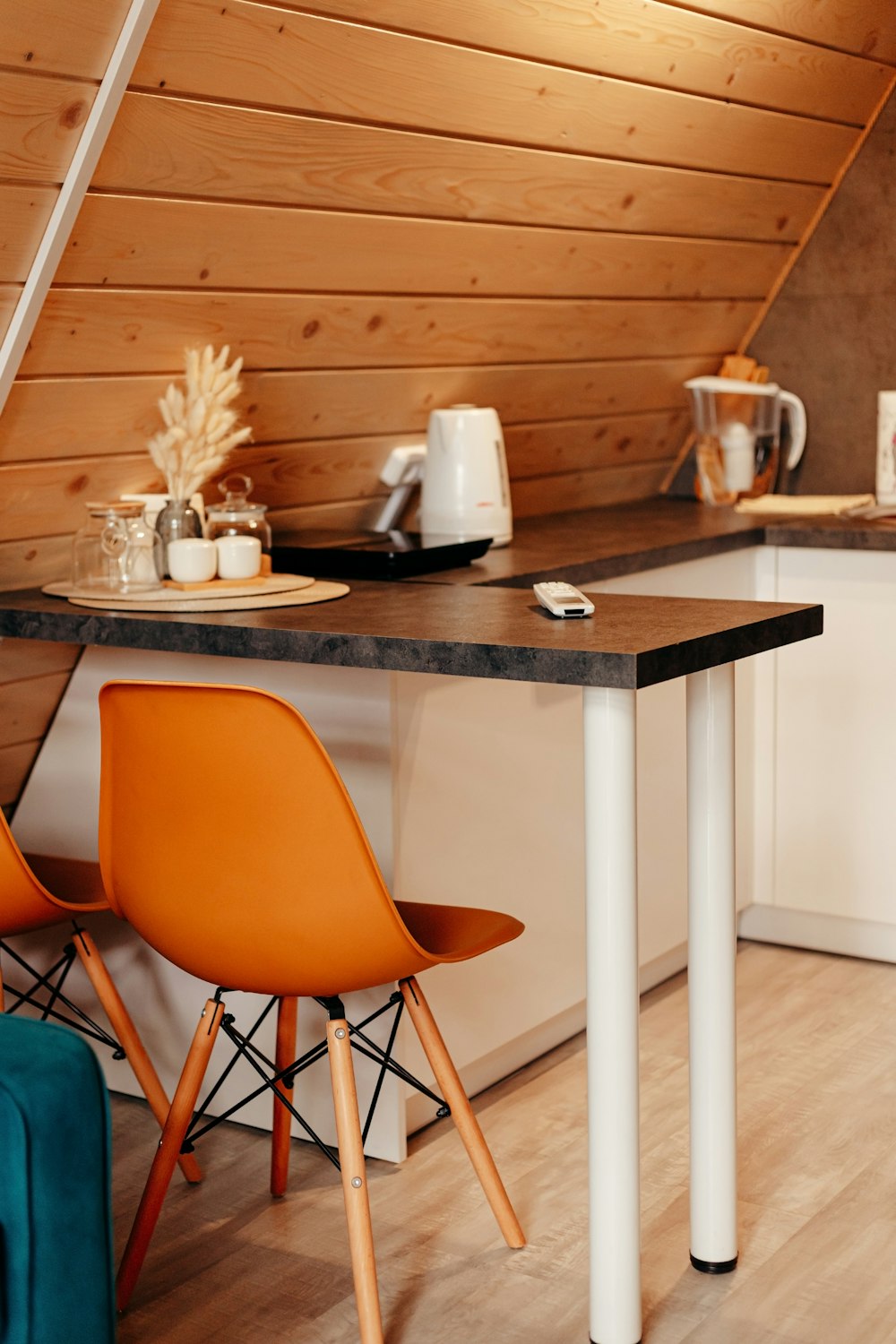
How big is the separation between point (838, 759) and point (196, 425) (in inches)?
59.2

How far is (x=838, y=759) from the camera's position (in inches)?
123

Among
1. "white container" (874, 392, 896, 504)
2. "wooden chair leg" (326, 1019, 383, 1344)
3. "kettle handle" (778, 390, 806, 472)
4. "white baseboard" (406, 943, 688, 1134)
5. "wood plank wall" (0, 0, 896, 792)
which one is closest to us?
"wooden chair leg" (326, 1019, 383, 1344)

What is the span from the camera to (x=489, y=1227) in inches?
83.7

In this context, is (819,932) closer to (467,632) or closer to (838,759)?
(838,759)

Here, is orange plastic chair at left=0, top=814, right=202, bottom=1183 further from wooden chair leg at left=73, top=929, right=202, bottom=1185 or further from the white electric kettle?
the white electric kettle

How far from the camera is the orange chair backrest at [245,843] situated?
5.63 feet

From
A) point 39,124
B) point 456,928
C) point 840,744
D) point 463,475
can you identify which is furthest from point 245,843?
point 840,744

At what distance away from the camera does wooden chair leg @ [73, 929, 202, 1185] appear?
2.18 m

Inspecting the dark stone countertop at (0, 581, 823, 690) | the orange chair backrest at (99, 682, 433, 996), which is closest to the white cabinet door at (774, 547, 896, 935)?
the dark stone countertop at (0, 581, 823, 690)

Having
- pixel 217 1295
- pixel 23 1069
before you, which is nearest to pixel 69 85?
pixel 23 1069

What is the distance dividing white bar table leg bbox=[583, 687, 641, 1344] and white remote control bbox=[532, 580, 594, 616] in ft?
0.73

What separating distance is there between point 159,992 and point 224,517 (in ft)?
2.44

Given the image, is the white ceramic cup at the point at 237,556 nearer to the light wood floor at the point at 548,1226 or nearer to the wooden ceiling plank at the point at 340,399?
the wooden ceiling plank at the point at 340,399

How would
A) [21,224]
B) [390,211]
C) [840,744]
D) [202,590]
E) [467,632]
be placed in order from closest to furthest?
[467,632]
[21,224]
[202,590]
[390,211]
[840,744]
